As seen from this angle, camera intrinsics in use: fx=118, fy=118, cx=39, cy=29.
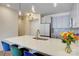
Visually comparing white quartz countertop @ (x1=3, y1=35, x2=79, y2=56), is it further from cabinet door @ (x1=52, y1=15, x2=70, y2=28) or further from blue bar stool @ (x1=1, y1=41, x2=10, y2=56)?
cabinet door @ (x1=52, y1=15, x2=70, y2=28)

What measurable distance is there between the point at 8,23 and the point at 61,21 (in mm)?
1045

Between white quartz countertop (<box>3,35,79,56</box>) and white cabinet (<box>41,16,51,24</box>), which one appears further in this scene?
white cabinet (<box>41,16,51,24</box>)

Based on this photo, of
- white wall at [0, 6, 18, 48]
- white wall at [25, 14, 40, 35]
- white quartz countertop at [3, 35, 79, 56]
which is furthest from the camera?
white wall at [25, 14, 40, 35]

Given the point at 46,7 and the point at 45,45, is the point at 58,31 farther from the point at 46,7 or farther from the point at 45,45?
the point at 46,7

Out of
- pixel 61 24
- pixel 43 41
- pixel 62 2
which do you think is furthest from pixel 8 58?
pixel 62 2

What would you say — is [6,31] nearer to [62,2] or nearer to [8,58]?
[8,58]

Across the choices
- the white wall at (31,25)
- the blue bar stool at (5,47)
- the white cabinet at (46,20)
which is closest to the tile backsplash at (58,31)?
the white cabinet at (46,20)

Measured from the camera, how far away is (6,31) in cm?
233

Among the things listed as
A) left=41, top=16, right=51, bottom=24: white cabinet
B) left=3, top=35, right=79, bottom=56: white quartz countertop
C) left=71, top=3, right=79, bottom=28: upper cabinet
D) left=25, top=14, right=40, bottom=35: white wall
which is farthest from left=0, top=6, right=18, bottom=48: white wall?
left=71, top=3, right=79, bottom=28: upper cabinet

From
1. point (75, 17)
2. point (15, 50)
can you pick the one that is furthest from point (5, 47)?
point (75, 17)

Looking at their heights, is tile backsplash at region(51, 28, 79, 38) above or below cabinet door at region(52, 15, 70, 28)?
below

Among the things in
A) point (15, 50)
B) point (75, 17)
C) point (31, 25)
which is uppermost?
point (75, 17)

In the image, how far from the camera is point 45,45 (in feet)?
7.47

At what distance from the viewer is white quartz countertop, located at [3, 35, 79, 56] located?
6.70ft
